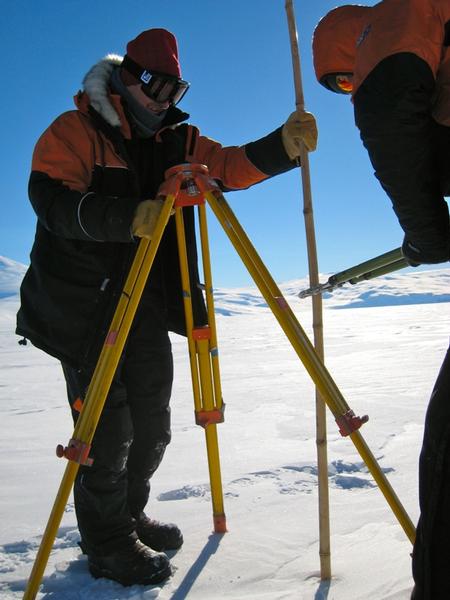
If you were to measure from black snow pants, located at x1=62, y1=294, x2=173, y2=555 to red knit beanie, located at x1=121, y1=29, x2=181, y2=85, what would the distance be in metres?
1.03

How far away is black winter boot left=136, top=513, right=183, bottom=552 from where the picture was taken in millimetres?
2174

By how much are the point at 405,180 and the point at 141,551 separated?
172 centimetres

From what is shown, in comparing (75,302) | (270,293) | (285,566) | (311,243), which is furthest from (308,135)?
(285,566)

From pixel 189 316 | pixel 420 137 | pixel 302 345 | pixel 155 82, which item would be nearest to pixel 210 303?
pixel 189 316

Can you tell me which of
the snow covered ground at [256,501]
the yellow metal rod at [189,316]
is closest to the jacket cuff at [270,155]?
the yellow metal rod at [189,316]

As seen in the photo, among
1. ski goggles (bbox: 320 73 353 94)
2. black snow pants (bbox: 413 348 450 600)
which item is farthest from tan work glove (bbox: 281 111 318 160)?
black snow pants (bbox: 413 348 450 600)

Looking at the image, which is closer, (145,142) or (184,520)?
(145,142)

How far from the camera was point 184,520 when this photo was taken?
8.03ft

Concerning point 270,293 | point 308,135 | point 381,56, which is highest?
point 308,135

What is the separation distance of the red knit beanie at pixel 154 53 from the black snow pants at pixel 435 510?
1814mm

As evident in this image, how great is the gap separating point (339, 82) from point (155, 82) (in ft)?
3.72

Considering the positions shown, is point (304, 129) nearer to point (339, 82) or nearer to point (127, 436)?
point (339, 82)

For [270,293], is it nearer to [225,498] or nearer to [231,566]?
[231,566]

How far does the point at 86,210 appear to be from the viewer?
5.73 feet
